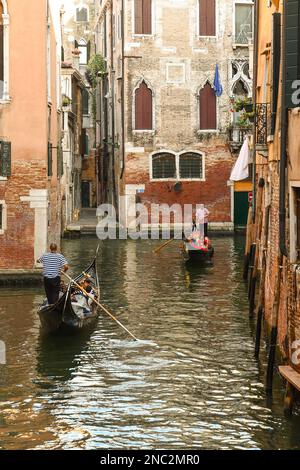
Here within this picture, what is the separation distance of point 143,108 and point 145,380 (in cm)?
1830

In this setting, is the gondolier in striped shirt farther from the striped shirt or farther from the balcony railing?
the balcony railing

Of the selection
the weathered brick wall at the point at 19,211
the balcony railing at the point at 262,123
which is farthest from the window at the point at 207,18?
the balcony railing at the point at 262,123

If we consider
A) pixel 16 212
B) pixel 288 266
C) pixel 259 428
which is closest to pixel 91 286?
pixel 16 212

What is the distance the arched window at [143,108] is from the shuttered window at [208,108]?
1.49 m

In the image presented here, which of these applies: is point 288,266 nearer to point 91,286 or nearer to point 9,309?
point 91,286

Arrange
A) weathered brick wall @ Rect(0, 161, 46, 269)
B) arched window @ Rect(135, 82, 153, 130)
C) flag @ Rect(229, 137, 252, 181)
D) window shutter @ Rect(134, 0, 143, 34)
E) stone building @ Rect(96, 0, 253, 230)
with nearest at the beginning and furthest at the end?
weathered brick wall @ Rect(0, 161, 46, 269)
flag @ Rect(229, 137, 252, 181)
window shutter @ Rect(134, 0, 143, 34)
stone building @ Rect(96, 0, 253, 230)
arched window @ Rect(135, 82, 153, 130)

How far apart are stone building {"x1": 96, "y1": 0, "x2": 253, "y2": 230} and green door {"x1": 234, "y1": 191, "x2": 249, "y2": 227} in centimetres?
12

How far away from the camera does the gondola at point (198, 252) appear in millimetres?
19328

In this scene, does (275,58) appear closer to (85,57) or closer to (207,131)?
(207,131)

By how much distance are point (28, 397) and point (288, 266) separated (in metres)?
2.73

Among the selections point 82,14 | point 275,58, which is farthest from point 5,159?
point 82,14

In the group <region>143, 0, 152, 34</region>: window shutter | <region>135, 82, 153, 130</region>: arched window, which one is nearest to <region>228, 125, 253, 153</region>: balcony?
<region>135, 82, 153, 130</region>: arched window

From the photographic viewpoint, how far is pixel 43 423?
26.0ft

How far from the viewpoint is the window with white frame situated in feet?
89.3
